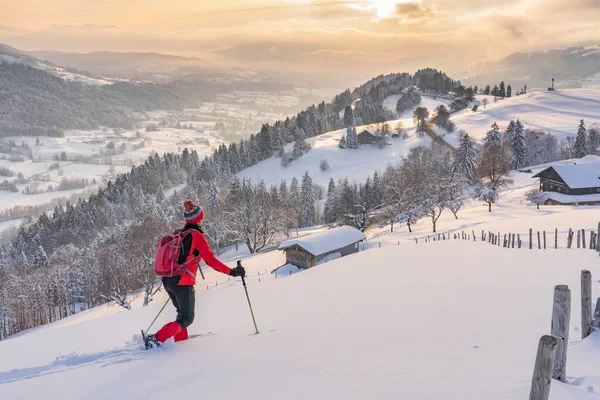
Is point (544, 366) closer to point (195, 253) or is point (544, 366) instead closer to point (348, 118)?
point (195, 253)

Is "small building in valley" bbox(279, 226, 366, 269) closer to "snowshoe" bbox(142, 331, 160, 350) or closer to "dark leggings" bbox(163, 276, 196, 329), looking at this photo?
"dark leggings" bbox(163, 276, 196, 329)

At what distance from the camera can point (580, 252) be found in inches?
531

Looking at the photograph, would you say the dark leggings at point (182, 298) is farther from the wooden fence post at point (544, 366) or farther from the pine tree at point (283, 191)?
the pine tree at point (283, 191)

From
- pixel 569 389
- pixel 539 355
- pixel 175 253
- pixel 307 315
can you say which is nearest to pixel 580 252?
pixel 307 315

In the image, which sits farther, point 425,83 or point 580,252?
point 425,83

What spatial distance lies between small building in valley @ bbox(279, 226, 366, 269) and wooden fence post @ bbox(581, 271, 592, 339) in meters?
27.9

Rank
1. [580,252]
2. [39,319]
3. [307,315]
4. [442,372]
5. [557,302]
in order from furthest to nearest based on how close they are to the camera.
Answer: [39,319]
[580,252]
[307,315]
[442,372]
[557,302]

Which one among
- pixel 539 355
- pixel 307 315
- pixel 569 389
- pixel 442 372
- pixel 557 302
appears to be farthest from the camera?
pixel 307 315

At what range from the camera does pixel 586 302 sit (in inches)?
220

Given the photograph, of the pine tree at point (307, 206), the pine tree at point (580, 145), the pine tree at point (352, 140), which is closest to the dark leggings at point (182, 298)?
the pine tree at point (307, 206)

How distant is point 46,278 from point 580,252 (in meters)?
57.2

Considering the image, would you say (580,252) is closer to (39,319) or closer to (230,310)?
(230,310)

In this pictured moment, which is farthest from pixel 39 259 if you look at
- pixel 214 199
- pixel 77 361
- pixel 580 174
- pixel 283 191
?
pixel 580 174

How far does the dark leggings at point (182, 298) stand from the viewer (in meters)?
6.43
